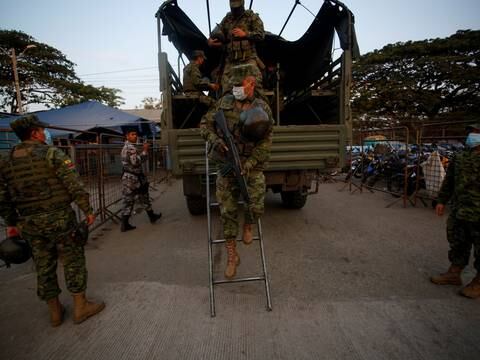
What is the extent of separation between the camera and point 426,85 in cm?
2133

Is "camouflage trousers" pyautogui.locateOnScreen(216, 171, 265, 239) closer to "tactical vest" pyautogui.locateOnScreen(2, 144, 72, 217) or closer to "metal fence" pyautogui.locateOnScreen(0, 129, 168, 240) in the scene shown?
"tactical vest" pyautogui.locateOnScreen(2, 144, 72, 217)

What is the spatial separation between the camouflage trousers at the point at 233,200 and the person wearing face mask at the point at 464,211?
163 centimetres

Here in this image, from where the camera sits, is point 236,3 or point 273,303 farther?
point 236,3

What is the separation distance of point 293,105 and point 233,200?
10.3 ft

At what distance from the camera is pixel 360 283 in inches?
92.2

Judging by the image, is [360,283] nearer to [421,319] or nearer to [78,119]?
[421,319]

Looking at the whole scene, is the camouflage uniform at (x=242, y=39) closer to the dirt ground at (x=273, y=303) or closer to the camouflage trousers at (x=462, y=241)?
the dirt ground at (x=273, y=303)

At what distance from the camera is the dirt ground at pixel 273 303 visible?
1.63 metres

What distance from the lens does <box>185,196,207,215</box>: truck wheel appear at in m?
4.37

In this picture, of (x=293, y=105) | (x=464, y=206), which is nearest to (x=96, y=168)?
(x=293, y=105)

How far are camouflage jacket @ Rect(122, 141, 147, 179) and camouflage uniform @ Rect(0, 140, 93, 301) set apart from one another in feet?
6.84

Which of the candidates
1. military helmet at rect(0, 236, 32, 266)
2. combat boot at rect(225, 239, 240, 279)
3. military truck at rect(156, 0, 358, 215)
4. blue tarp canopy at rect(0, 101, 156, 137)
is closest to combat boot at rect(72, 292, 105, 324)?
military helmet at rect(0, 236, 32, 266)

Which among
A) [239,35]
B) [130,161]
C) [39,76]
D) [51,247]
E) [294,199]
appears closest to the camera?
[51,247]

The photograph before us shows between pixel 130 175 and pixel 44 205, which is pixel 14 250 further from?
pixel 130 175
